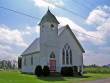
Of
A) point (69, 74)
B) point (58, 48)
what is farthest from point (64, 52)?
point (69, 74)

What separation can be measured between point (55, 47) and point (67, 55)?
3366mm

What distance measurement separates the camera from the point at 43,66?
4628 centimetres

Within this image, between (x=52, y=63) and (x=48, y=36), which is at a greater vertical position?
(x=48, y=36)

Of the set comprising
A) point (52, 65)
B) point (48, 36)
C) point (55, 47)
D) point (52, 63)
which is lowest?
point (52, 65)

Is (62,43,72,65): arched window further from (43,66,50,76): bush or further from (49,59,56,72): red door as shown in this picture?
(43,66,50,76): bush

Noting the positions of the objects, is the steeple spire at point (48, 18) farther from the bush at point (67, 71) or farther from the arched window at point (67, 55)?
the bush at point (67, 71)

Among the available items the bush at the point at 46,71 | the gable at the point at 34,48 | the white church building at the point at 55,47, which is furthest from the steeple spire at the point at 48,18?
the bush at the point at 46,71

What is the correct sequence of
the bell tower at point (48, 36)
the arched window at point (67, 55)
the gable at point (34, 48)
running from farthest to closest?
the gable at point (34, 48) < the arched window at point (67, 55) < the bell tower at point (48, 36)

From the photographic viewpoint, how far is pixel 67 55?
5044 centimetres

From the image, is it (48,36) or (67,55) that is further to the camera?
(67,55)

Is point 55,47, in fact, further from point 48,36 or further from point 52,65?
point 52,65

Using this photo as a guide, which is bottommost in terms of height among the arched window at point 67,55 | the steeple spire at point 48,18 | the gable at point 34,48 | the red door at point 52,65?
the red door at point 52,65

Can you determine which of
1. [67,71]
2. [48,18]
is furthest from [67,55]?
[48,18]

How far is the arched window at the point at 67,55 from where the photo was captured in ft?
163
